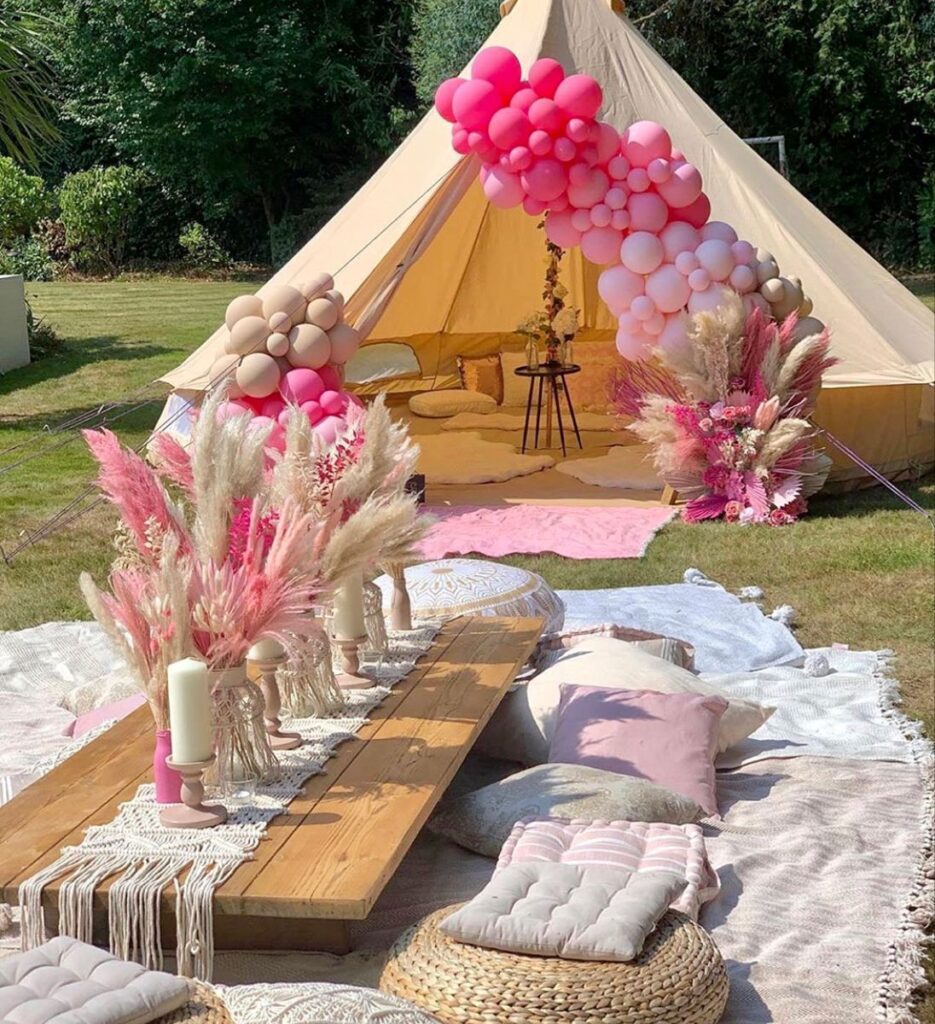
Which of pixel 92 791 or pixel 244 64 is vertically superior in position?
pixel 244 64

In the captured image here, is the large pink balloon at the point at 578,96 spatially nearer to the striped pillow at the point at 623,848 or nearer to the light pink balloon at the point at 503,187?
the light pink balloon at the point at 503,187

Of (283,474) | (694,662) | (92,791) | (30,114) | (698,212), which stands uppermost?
(30,114)

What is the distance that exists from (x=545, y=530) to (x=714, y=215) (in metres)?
1.98

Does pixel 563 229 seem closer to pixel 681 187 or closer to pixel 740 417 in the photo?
pixel 681 187

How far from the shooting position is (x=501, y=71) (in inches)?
250

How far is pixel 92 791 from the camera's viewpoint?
2.66 meters

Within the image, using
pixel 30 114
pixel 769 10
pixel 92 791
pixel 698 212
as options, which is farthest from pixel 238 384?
pixel 769 10

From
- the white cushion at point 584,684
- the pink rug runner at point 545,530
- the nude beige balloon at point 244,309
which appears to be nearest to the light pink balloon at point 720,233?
the pink rug runner at point 545,530

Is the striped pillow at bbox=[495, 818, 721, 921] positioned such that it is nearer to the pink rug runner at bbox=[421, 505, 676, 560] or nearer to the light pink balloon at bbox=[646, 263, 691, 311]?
the pink rug runner at bbox=[421, 505, 676, 560]

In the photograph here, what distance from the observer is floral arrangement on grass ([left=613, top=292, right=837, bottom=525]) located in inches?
246

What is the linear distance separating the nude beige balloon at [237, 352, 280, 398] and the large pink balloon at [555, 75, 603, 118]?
163 centimetres

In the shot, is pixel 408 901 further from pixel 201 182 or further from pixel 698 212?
pixel 201 182

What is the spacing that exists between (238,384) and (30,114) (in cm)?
283

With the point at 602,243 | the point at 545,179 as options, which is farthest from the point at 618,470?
the point at 545,179
